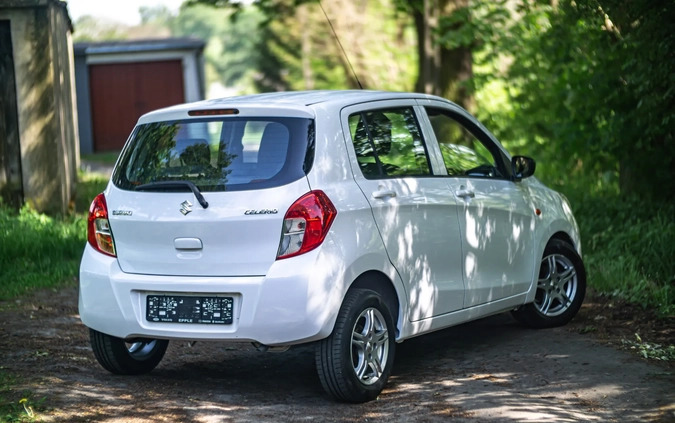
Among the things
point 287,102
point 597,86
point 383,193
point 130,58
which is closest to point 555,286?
point 383,193

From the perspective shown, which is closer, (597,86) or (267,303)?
(267,303)

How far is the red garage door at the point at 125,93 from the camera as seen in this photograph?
3284 cm

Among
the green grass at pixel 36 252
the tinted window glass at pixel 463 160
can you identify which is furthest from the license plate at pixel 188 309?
the green grass at pixel 36 252

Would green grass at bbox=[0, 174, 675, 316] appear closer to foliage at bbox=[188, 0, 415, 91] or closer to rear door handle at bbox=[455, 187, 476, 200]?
rear door handle at bbox=[455, 187, 476, 200]

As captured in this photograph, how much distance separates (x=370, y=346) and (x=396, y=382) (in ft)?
2.12

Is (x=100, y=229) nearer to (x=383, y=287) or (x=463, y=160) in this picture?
(x=383, y=287)

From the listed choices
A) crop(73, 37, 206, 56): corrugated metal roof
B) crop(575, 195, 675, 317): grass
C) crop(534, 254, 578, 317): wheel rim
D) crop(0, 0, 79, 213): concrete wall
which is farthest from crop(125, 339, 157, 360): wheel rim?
crop(73, 37, 206, 56): corrugated metal roof

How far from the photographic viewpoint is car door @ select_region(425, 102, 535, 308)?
7266mm

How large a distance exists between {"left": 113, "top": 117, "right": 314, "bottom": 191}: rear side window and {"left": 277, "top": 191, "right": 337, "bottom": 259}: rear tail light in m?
0.19

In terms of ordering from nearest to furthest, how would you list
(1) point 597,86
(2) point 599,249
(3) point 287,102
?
(3) point 287,102 → (2) point 599,249 → (1) point 597,86

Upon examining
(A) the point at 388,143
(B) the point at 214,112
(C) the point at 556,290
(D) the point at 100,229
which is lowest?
(C) the point at 556,290

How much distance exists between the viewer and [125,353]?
696 centimetres

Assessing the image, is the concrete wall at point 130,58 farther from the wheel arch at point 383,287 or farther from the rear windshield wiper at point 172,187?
the wheel arch at point 383,287

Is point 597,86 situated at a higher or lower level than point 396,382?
higher
